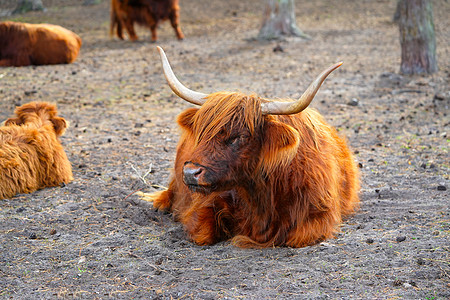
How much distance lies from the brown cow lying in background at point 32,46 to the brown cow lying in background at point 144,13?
8.82ft

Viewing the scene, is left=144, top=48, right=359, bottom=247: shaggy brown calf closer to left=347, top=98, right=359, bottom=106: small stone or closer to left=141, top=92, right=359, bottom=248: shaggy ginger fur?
left=141, top=92, right=359, bottom=248: shaggy ginger fur

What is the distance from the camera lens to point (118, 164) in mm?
5562

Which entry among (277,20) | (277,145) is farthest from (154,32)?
(277,145)

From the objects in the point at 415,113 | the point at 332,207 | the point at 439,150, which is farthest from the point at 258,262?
the point at 415,113

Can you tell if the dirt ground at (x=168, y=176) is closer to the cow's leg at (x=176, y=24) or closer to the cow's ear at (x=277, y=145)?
the cow's leg at (x=176, y=24)

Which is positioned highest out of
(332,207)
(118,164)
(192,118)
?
(192,118)

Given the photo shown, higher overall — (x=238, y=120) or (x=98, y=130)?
(x=238, y=120)

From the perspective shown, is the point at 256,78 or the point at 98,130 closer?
the point at 98,130

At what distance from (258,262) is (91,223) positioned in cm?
146

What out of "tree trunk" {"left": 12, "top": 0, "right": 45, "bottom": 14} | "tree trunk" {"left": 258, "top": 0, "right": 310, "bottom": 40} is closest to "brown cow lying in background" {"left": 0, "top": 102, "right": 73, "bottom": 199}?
"tree trunk" {"left": 258, "top": 0, "right": 310, "bottom": 40}

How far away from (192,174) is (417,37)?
716 cm

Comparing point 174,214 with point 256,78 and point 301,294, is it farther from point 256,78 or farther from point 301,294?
point 256,78

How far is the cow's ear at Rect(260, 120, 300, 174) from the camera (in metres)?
3.47

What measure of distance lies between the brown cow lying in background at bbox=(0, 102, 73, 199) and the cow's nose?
1.96m
